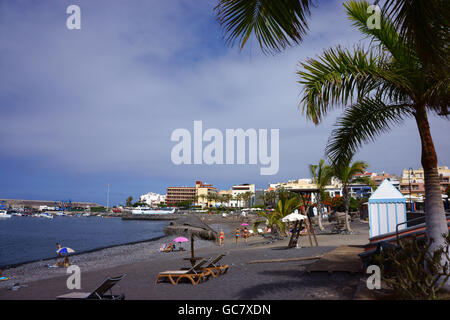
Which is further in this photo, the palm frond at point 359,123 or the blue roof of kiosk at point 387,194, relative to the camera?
the blue roof of kiosk at point 387,194

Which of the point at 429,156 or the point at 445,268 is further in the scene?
the point at 429,156

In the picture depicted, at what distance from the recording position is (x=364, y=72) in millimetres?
4867

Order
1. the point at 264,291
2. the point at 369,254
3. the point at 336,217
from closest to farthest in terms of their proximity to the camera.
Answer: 1. the point at 264,291
2. the point at 369,254
3. the point at 336,217

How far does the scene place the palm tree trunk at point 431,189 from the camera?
4875 mm

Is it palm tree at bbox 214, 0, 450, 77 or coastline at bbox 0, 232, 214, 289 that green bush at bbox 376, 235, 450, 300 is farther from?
coastline at bbox 0, 232, 214, 289

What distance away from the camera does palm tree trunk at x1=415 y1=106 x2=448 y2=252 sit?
4.88m

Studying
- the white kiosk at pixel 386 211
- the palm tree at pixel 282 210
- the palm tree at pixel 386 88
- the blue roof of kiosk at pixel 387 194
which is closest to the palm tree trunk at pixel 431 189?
the palm tree at pixel 386 88

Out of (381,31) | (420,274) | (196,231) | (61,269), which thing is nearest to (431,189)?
(420,274)

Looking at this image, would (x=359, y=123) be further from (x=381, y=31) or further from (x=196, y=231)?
(x=196, y=231)

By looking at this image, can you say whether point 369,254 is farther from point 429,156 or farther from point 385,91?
point 385,91

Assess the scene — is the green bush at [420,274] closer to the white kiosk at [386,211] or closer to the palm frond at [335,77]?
the palm frond at [335,77]
